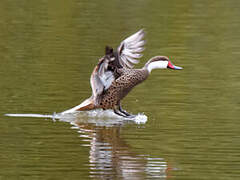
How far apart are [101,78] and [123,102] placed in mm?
1552

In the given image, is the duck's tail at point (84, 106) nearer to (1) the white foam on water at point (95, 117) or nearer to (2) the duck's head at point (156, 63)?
(1) the white foam on water at point (95, 117)

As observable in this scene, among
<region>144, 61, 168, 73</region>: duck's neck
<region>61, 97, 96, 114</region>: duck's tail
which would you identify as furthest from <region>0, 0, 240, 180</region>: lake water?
<region>144, 61, 168, 73</region>: duck's neck

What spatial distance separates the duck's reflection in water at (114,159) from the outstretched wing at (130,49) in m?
1.26

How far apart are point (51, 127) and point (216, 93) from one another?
351cm

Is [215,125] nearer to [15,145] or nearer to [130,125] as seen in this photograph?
[130,125]

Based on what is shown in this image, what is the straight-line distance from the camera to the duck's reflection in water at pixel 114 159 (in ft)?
23.6

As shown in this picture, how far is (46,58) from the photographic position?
1391 cm

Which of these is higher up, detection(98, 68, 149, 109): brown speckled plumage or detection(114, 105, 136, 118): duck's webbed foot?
detection(98, 68, 149, 109): brown speckled plumage

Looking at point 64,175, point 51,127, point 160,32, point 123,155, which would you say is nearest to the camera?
point 64,175

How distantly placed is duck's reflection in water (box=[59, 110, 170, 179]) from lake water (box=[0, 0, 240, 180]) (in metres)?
0.01

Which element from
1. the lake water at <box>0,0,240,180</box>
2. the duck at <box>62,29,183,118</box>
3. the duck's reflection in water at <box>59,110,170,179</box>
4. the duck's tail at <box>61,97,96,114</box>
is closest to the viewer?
the duck's reflection in water at <box>59,110,170,179</box>

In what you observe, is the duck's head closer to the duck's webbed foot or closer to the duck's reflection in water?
the duck's webbed foot

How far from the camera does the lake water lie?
755 centimetres

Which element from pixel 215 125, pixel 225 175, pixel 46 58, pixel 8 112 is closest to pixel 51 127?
pixel 8 112
